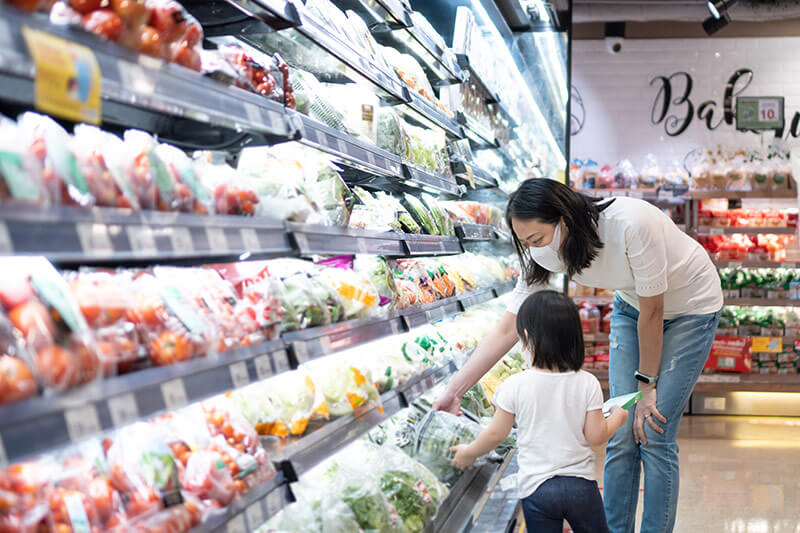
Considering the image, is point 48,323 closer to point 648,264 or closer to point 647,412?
point 648,264

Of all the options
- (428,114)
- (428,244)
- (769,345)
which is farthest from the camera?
(769,345)

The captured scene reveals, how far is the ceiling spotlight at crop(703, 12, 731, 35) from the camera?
301 inches

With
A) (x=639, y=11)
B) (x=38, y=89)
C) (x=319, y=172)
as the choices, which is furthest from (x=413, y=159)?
(x=639, y=11)

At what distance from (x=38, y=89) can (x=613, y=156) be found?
8425mm

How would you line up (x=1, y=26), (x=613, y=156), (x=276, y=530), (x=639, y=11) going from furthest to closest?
(x=613, y=156)
(x=639, y=11)
(x=276, y=530)
(x=1, y=26)

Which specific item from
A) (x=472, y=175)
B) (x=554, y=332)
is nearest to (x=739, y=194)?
(x=472, y=175)

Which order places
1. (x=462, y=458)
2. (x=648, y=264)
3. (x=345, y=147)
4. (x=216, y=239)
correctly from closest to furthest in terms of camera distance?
(x=216, y=239) → (x=345, y=147) → (x=462, y=458) → (x=648, y=264)

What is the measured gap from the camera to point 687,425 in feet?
20.8

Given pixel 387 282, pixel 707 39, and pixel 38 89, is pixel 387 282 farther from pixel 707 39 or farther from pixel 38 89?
pixel 707 39

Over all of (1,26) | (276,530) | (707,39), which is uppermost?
(707,39)

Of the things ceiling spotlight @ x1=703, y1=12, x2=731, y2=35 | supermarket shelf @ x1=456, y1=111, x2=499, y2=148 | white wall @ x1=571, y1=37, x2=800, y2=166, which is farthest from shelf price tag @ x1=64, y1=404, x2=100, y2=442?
white wall @ x1=571, y1=37, x2=800, y2=166

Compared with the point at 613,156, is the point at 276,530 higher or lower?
lower

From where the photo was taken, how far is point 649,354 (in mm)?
2646

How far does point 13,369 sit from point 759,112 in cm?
894
